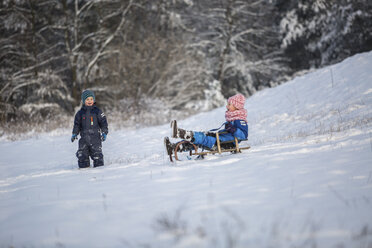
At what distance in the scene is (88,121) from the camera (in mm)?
5055

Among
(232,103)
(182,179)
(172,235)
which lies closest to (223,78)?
(232,103)

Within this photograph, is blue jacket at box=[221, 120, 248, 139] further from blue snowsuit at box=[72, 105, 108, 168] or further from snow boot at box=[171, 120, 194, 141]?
blue snowsuit at box=[72, 105, 108, 168]

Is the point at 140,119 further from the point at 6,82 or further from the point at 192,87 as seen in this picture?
the point at 6,82

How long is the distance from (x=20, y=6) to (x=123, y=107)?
859cm

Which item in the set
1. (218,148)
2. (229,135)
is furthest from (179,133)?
(229,135)

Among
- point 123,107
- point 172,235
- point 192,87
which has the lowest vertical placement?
point 172,235

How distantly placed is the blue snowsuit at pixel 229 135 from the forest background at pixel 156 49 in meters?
7.95

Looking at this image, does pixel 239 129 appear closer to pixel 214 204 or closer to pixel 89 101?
pixel 214 204

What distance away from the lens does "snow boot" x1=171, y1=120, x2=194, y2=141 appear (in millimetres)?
4320

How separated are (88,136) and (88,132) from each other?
8 centimetres

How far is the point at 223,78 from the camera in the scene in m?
19.5

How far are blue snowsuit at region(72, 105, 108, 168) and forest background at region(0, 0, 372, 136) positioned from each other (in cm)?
708

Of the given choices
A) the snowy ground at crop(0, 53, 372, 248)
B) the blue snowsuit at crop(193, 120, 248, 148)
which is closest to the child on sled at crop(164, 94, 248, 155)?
the blue snowsuit at crop(193, 120, 248, 148)

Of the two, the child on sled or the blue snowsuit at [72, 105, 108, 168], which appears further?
the blue snowsuit at [72, 105, 108, 168]
